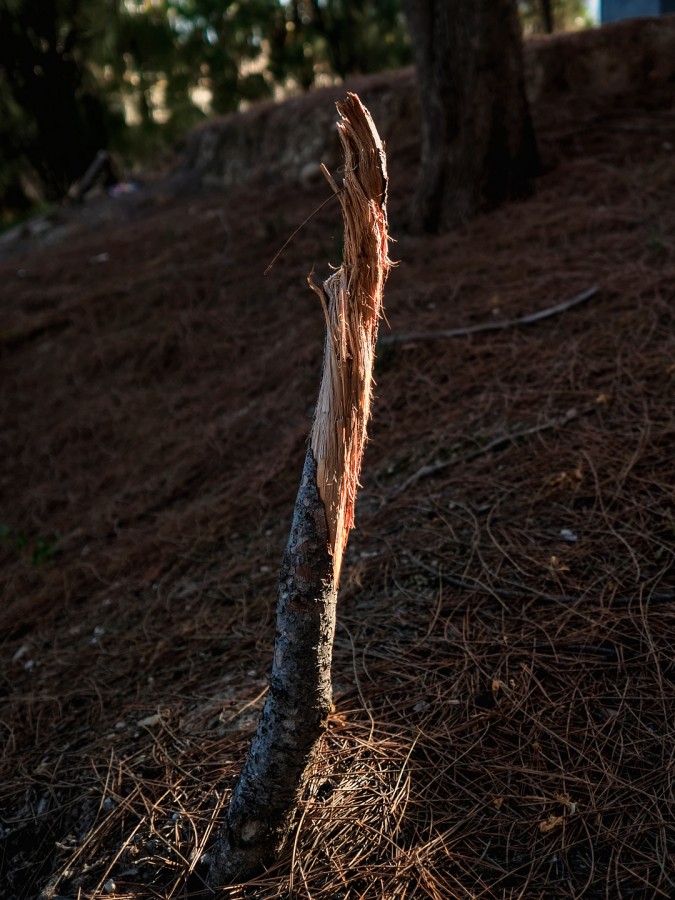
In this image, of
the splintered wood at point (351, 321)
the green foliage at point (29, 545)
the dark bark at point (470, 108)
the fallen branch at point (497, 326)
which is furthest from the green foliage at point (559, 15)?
the splintered wood at point (351, 321)

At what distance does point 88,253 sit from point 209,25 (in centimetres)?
1187

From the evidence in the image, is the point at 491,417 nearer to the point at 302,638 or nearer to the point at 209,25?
the point at 302,638

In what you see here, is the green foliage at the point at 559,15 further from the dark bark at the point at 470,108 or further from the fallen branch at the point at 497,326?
the fallen branch at the point at 497,326

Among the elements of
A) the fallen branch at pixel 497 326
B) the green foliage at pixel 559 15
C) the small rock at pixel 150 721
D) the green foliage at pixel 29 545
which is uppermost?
the green foliage at pixel 559 15

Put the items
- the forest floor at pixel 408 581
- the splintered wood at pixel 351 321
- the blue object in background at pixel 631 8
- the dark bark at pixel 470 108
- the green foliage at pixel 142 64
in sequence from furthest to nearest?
the green foliage at pixel 142 64
the blue object in background at pixel 631 8
the dark bark at pixel 470 108
the forest floor at pixel 408 581
the splintered wood at pixel 351 321

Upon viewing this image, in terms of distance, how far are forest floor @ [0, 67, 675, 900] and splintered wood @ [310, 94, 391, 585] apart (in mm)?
764

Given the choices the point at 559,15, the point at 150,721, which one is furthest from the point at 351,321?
the point at 559,15

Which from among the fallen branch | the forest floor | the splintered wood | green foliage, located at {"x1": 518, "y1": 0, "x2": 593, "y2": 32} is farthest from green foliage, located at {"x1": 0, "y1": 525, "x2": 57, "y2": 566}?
green foliage, located at {"x1": 518, "y1": 0, "x2": 593, "y2": 32}

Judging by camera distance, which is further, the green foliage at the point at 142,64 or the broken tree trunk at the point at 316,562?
the green foliage at the point at 142,64

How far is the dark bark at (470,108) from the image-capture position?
4988mm

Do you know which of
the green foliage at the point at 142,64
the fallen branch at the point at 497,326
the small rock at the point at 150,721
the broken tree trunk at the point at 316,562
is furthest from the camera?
the green foliage at the point at 142,64

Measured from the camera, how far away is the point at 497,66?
5.05 meters

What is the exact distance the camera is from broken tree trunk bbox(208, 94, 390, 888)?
162cm

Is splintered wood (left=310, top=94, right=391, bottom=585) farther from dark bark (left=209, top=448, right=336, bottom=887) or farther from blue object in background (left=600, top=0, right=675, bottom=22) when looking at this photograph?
blue object in background (left=600, top=0, right=675, bottom=22)
